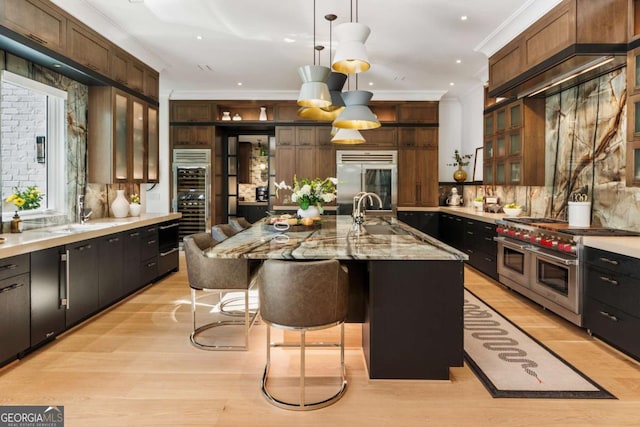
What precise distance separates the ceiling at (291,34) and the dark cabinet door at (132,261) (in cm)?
225

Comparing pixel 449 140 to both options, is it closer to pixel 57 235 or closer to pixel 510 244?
pixel 510 244

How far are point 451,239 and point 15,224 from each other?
5.82 m

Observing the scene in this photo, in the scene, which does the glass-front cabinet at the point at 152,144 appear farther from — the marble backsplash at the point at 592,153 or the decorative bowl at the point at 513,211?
the marble backsplash at the point at 592,153

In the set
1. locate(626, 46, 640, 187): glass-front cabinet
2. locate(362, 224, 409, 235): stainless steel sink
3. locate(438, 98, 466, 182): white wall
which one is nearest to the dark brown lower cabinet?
locate(626, 46, 640, 187): glass-front cabinet

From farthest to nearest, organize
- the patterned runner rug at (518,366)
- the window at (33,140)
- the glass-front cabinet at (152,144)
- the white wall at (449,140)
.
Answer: the white wall at (449,140) → the glass-front cabinet at (152,144) → the window at (33,140) → the patterned runner rug at (518,366)

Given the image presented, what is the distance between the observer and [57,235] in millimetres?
3291

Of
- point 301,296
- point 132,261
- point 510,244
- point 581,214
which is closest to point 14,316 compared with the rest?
point 132,261

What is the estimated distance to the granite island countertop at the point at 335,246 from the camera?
2430 mm

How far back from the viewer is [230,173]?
8.45 meters

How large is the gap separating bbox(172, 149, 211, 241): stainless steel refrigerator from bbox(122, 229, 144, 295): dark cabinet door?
299 centimetres

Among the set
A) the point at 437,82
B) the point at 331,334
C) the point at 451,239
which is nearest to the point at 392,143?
the point at 437,82

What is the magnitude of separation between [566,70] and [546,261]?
1.83m

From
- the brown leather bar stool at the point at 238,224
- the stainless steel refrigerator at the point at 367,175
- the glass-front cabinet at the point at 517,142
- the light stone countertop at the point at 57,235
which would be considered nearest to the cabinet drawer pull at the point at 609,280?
the glass-front cabinet at the point at 517,142

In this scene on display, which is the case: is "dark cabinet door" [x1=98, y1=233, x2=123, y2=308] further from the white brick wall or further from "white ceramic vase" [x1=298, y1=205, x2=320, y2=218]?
"white ceramic vase" [x1=298, y1=205, x2=320, y2=218]
